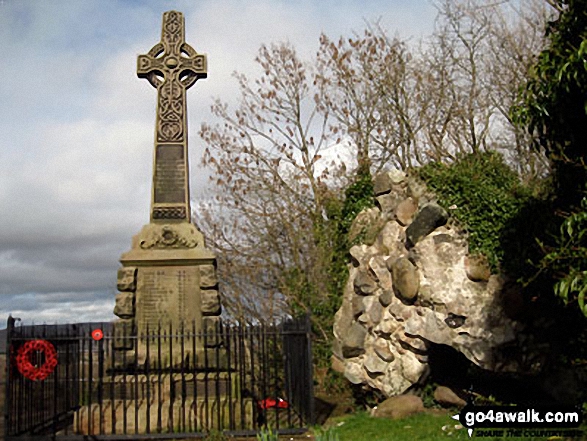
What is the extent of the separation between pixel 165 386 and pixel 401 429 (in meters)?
3.57

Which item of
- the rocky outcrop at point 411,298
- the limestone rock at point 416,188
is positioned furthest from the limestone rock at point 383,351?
the limestone rock at point 416,188

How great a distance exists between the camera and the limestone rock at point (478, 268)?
9516mm

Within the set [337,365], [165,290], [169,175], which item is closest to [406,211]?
[337,365]

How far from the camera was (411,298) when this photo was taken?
33.6 ft

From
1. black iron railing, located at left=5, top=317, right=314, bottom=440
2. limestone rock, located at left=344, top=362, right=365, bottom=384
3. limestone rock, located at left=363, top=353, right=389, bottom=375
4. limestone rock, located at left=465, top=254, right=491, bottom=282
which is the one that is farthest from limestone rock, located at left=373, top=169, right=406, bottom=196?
black iron railing, located at left=5, top=317, right=314, bottom=440

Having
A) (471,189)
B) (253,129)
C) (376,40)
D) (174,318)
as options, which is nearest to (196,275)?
(174,318)

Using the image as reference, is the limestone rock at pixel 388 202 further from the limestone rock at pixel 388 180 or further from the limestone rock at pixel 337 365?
Result: the limestone rock at pixel 337 365

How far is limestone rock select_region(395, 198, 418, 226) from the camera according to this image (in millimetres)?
10945

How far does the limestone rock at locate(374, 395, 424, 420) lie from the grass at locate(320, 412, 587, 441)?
19 centimetres

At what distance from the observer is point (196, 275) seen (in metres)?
9.60

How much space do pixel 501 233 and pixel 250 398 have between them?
469cm

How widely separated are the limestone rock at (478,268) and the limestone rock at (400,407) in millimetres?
2313

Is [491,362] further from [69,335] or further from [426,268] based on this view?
[69,335]

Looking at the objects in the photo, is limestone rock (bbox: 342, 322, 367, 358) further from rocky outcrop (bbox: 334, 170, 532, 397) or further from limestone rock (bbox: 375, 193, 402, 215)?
limestone rock (bbox: 375, 193, 402, 215)
